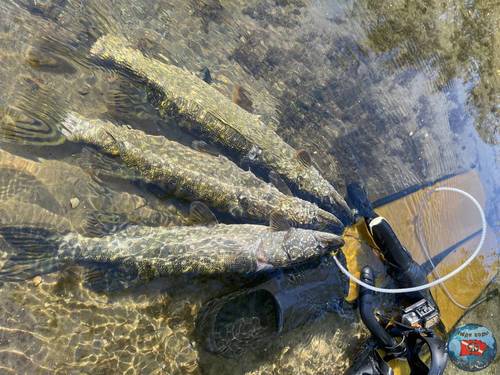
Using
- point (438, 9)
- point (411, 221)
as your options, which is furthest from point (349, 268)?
point (438, 9)

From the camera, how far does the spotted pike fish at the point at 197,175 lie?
5.56 m

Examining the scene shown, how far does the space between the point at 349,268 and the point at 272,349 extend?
62.5 inches

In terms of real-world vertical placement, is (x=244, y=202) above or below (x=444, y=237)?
below

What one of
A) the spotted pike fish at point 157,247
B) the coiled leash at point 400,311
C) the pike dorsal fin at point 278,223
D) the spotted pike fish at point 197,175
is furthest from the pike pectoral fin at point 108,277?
the coiled leash at point 400,311

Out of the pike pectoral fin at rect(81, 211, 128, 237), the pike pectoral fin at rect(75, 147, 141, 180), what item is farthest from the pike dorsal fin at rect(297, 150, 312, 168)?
the pike pectoral fin at rect(81, 211, 128, 237)

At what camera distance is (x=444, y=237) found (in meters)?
6.48

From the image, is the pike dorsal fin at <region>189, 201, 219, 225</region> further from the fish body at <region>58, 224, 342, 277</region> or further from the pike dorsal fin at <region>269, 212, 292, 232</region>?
the pike dorsal fin at <region>269, 212, 292, 232</region>

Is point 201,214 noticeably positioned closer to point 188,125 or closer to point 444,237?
point 188,125

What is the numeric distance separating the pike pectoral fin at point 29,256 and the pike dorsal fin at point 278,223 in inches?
112

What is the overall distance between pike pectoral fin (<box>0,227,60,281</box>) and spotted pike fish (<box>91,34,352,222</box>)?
95.8 inches

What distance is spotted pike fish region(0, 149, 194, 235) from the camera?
5.42 m

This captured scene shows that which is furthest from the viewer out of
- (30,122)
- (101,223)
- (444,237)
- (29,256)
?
(444,237)

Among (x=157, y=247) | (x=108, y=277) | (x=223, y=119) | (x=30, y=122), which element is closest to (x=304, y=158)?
(x=223, y=119)

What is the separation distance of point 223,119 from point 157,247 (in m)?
2.05
